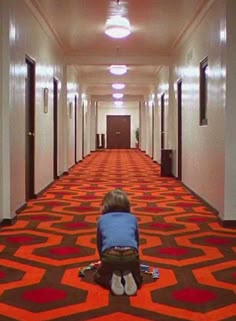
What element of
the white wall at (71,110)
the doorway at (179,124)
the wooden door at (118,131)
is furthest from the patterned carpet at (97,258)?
the wooden door at (118,131)

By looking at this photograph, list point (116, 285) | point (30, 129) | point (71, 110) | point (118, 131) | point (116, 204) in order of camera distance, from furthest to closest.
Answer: point (118, 131) → point (71, 110) → point (30, 129) → point (116, 204) → point (116, 285)

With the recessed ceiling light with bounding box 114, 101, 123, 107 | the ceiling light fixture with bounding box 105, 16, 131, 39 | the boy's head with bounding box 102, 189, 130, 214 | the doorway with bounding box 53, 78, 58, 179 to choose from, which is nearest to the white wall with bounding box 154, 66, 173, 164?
the doorway with bounding box 53, 78, 58, 179

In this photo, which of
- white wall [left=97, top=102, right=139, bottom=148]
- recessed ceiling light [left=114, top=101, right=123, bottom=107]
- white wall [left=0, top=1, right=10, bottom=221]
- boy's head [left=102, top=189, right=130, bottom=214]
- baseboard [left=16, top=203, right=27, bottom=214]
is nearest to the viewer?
boy's head [left=102, top=189, right=130, bottom=214]

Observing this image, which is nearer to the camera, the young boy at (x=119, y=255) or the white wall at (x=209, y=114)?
the young boy at (x=119, y=255)

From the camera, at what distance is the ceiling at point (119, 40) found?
7.89m

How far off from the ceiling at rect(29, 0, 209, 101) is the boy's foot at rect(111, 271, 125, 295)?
5248 mm

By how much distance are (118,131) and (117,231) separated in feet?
97.5

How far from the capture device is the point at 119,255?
346 cm

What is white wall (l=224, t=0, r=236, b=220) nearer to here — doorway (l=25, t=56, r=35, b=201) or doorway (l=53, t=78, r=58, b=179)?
doorway (l=25, t=56, r=35, b=201)

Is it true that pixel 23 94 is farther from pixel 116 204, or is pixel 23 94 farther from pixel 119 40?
pixel 119 40

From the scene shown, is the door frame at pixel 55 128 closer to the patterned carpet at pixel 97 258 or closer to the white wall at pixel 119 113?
the patterned carpet at pixel 97 258

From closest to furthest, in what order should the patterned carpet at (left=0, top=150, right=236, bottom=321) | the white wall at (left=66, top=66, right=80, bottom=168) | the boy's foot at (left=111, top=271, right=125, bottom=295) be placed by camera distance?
the patterned carpet at (left=0, top=150, right=236, bottom=321) → the boy's foot at (left=111, top=271, right=125, bottom=295) → the white wall at (left=66, top=66, right=80, bottom=168)

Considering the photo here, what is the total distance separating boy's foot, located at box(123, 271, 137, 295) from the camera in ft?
11.3

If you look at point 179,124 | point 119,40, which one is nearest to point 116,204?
point 179,124
